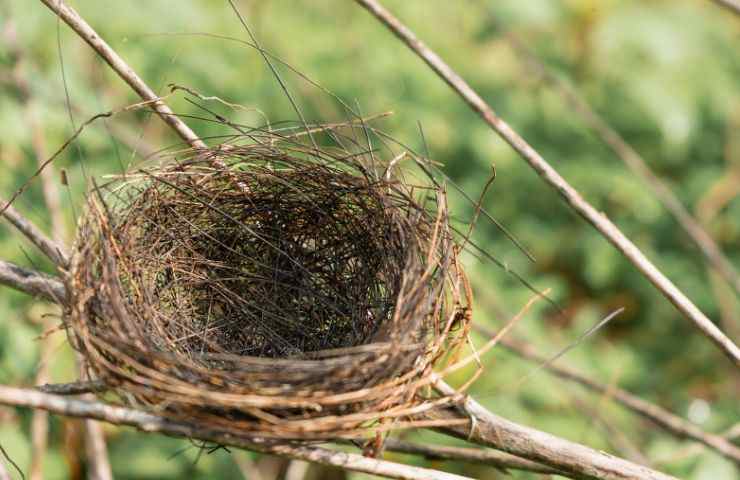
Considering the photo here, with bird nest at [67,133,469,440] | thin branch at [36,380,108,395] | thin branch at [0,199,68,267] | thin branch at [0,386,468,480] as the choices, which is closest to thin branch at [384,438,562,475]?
bird nest at [67,133,469,440]

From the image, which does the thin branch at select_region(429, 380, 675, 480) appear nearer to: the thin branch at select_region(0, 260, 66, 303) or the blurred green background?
the thin branch at select_region(0, 260, 66, 303)

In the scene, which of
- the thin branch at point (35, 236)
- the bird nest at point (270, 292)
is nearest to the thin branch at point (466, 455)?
the bird nest at point (270, 292)

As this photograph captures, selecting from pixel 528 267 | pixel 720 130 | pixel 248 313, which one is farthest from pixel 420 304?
pixel 720 130

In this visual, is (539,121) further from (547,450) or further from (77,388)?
(77,388)

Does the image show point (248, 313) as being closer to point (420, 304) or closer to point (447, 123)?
point (420, 304)

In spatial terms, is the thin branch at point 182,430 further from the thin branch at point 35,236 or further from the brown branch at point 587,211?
the brown branch at point 587,211

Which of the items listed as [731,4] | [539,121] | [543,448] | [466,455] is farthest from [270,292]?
[539,121]

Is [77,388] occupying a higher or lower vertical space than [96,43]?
lower
